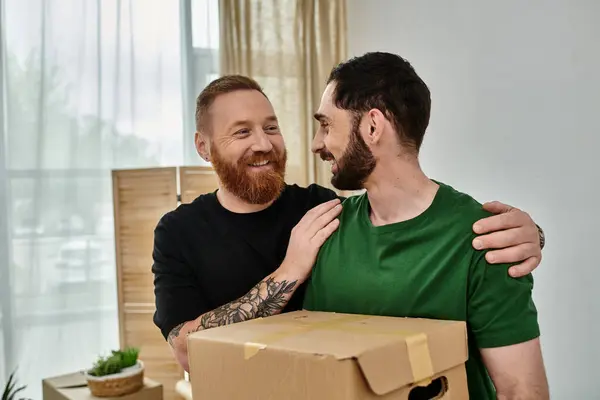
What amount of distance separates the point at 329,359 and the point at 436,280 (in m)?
0.40

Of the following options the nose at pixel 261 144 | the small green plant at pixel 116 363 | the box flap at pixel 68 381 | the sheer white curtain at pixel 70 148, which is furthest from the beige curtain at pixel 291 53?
the nose at pixel 261 144

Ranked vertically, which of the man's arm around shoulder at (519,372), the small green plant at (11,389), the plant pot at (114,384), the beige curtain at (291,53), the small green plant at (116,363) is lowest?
the small green plant at (11,389)

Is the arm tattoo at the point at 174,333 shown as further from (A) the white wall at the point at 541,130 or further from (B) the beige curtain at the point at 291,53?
(B) the beige curtain at the point at 291,53

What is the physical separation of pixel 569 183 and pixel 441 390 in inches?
68.4

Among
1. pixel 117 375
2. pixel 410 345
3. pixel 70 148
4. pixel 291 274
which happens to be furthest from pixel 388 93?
pixel 70 148

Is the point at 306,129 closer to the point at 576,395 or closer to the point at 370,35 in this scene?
the point at 370,35

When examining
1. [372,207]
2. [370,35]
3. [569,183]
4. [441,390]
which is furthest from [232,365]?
[370,35]

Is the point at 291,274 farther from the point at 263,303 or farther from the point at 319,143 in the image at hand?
the point at 319,143

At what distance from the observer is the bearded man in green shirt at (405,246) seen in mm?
1041

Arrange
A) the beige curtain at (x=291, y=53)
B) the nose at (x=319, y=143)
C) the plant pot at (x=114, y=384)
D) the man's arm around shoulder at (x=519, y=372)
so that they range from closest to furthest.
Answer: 1. the man's arm around shoulder at (x=519, y=372)
2. the nose at (x=319, y=143)
3. the plant pot at (x=114, y=384)
4. the beige curtain at (x=291, y=53)

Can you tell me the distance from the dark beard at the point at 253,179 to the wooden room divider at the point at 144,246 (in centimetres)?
105

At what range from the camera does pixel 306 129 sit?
3.12m

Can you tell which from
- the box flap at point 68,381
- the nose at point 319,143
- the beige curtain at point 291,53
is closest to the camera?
the nose at point 319,143

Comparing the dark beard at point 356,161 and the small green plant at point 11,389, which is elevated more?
the dark beard at point 356,161
